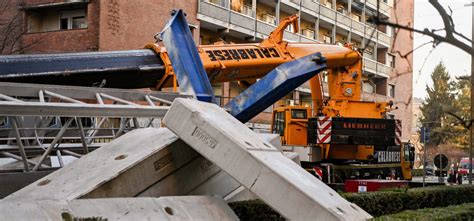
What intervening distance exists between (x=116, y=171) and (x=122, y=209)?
82cm

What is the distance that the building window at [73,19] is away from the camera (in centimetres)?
3147

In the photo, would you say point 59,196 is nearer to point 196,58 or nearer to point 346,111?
point 196,58

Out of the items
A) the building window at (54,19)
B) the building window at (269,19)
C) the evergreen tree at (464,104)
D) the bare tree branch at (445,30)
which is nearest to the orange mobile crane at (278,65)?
the evergreen tree at (464,104)

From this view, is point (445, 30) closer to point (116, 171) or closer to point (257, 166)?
point (257, 166)

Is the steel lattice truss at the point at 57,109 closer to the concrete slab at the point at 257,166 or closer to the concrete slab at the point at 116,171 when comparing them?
the concrete slab at the point at 116,171

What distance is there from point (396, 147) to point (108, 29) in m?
14.2

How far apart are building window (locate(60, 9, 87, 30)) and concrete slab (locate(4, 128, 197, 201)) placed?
76.1ft

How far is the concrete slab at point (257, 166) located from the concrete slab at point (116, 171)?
490 millimetres

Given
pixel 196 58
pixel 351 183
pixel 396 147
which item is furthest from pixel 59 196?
pixel 396 147

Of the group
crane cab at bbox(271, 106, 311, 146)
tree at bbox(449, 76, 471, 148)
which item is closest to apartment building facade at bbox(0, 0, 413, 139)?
crane cab at bbox(271, 106, 311, 146)

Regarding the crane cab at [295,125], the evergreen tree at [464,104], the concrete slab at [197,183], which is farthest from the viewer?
the crane cab at [295,125]

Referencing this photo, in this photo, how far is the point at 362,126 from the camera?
66.7 feet

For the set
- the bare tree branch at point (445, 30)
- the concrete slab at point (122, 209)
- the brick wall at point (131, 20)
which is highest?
the brick wall at point (131, 20)

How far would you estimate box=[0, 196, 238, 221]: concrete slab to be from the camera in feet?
22.0
